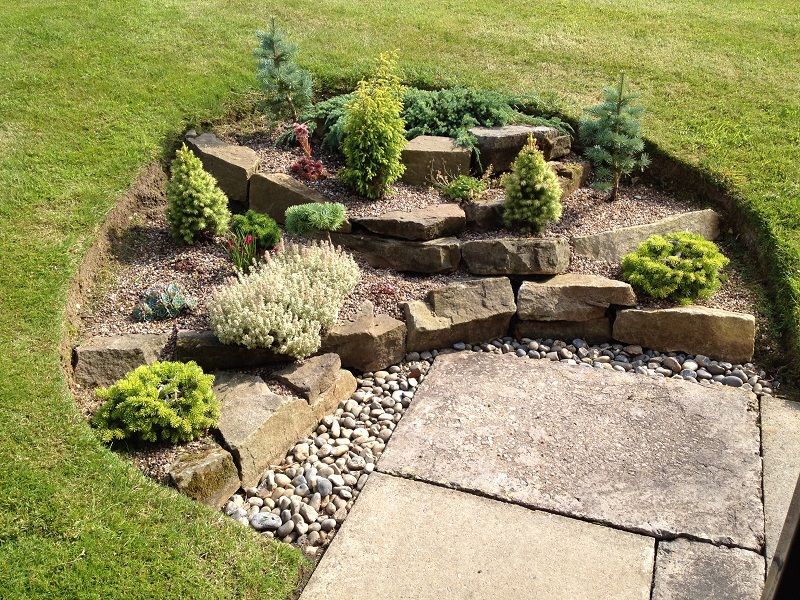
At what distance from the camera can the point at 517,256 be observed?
283 inches

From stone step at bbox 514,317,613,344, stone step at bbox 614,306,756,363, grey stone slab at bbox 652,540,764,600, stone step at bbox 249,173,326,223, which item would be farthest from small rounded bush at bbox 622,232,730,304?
stone step at bbox 249,173,326,223

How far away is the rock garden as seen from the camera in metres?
5.47

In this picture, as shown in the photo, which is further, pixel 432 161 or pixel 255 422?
pixel 432 161

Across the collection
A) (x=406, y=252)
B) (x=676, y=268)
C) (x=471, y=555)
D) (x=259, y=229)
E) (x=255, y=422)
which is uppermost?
(x=259, y=229)

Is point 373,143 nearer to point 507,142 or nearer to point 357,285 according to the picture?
point 357,285

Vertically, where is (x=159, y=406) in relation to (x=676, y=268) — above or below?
below

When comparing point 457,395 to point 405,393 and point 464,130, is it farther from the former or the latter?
point 464,130

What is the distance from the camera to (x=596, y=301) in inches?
274

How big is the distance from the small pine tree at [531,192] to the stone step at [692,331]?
129cm

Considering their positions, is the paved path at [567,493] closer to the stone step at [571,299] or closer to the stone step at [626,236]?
the stone step at [571,299]

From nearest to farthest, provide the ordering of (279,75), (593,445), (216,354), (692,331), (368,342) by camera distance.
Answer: (593,445) < (216,354) < (368,342) < (692,331) < (279,75)

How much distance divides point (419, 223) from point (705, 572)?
160 inches

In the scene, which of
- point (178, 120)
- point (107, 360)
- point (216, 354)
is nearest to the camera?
point (107, 360)

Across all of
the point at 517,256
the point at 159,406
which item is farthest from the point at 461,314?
the point at 159,406
